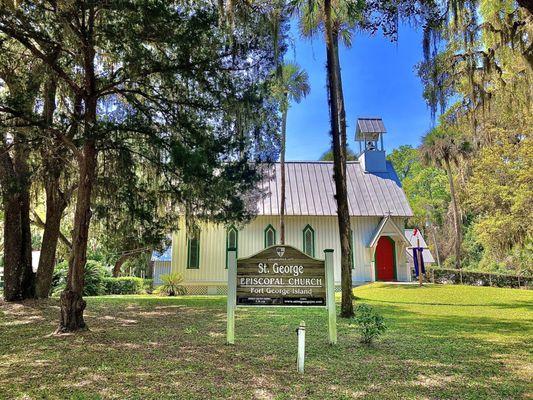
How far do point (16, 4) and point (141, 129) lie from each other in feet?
9.21

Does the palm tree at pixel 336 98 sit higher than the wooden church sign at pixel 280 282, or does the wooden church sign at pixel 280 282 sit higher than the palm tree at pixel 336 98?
the palm tree at pixel 336 98

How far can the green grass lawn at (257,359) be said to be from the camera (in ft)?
14.3

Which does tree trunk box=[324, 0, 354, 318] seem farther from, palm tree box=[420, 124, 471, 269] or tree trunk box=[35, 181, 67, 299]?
palm tree box=[420, 124, 471, 269]

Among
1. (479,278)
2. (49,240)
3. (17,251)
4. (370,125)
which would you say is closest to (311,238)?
(370,125)

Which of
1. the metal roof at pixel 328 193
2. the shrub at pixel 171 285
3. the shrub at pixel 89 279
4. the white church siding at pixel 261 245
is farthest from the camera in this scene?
the metal roof at pixel 328 193

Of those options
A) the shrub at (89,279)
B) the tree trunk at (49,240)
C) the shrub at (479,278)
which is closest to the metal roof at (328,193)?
the shrub at (479,278)

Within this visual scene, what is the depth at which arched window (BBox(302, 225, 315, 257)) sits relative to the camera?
20.9m

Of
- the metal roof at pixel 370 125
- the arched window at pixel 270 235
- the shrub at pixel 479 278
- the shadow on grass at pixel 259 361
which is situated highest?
the metal roof at pixel 370 125

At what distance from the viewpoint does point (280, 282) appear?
6453mm

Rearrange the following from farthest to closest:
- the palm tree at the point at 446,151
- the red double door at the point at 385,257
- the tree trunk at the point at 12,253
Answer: the palm tree at the point at 446,151
the red double door at the point at 385,257
the tree trunk at the point at 12,253

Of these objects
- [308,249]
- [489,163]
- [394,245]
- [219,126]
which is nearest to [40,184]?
[219,126]

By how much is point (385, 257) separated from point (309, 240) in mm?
4124

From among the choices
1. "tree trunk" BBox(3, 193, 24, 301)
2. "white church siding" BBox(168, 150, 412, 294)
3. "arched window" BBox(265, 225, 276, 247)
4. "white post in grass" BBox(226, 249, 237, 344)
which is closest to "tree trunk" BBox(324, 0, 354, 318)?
"white post in grass" BBox(226, 249, 237, 344)

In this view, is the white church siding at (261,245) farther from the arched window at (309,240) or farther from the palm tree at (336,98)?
the palm tree at (336,98)
